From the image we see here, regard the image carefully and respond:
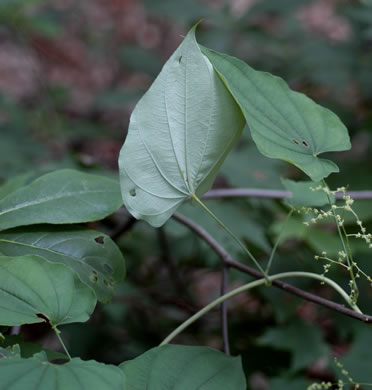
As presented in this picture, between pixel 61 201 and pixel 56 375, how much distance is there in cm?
29

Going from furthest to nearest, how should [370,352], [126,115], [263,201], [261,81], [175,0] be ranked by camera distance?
1. [126,115]
2. [175,0]
3. [263,201]
4. [370,352]
5. [261,81]

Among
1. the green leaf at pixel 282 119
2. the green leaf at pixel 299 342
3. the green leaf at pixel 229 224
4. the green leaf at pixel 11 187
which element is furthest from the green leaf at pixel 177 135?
the green leaf at pixel 299 342

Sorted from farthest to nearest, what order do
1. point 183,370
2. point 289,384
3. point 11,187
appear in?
point 289,384
point 11,187
point 183,370

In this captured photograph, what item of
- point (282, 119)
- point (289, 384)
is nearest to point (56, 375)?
point (282, 119)

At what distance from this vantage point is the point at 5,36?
3865mm

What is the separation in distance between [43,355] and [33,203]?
256 millimetres

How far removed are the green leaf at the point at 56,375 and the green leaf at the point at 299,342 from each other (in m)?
0.92

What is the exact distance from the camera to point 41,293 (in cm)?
59

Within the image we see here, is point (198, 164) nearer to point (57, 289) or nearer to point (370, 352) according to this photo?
point (57, 289)

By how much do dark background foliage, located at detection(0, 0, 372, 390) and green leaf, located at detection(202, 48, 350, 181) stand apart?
42 centimetres

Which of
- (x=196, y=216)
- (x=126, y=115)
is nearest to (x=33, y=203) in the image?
(x=196, y=216)

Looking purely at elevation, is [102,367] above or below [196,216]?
above

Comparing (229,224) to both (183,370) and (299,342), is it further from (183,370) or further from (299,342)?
(183,370)

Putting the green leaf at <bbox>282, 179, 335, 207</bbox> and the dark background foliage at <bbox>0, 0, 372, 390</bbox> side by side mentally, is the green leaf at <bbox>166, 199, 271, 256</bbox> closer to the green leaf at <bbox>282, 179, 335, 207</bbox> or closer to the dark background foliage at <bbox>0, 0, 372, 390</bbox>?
the dark background foliage at <bbox>0, 0, 372, 390</bbox>
